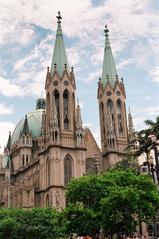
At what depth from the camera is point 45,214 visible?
125 feet

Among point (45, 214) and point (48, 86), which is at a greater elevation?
point (48, 86)

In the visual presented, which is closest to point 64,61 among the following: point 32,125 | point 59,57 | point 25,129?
point 59,57

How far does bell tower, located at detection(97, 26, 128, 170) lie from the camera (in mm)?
68062

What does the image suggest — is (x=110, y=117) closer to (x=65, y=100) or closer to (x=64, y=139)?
(x=65, y=100)

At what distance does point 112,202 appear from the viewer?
33.2 metres

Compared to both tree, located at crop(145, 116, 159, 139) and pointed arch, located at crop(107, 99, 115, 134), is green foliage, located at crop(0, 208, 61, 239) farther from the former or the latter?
pointed arch, located at crop(107, 99, 115, 134)

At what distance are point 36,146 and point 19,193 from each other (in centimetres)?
2259

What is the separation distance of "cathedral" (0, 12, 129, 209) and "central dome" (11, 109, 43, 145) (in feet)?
39.0

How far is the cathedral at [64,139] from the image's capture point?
62188 millimetres

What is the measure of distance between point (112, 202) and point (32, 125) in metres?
60.3

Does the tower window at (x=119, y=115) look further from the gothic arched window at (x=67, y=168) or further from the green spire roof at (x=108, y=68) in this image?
the gothic arched window at (x=67, y=168)

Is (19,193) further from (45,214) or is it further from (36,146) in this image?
(45,214)

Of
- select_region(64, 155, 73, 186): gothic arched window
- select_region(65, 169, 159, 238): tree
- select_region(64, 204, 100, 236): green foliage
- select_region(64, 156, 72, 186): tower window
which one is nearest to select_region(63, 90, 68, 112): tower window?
select_region(64, 155, 73, 186): gothic arched window

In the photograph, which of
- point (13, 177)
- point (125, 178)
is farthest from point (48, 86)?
point (125, 178)
